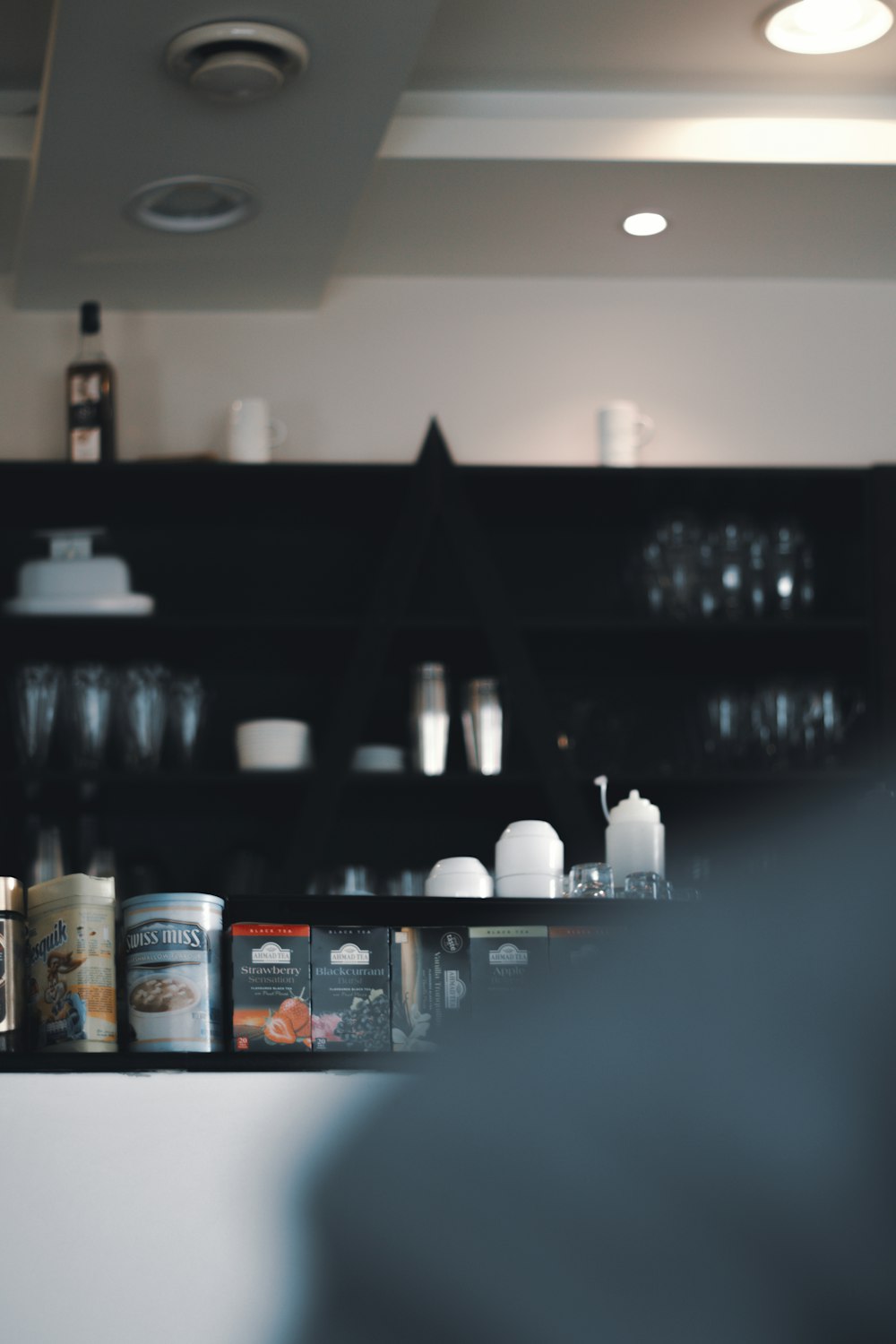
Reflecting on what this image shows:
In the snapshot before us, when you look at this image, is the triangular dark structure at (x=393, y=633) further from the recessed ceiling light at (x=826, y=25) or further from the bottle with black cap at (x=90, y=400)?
the recessed ceiling light at (x=826, y=25)

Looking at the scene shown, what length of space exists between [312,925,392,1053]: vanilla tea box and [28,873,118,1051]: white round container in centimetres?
21

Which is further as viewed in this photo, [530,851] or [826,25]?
[826,25]

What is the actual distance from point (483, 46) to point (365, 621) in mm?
1170

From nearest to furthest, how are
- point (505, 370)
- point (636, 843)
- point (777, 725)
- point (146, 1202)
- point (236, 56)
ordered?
point (146, 1202), point (636, 843), point (236, 56), point (777, 725), point (505, 370)

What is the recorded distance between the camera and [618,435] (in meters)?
3.63

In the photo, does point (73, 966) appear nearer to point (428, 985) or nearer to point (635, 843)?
point (428, 985)

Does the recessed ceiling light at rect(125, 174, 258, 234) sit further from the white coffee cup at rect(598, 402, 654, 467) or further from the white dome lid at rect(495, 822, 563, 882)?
the white dome lid at rect(495, 822, 563, 882)

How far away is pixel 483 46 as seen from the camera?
10.5 ft

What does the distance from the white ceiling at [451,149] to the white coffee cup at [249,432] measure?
32 centimetres

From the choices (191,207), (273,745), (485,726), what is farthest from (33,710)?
(191,207)

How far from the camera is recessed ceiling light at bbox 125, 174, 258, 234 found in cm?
326

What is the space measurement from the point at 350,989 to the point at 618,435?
2.16 meters

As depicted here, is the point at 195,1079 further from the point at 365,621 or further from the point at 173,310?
the point at 173,310

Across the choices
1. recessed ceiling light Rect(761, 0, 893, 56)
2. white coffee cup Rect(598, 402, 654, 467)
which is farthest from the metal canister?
recessed ceiling light Rect(761, 0, 893, 56)
